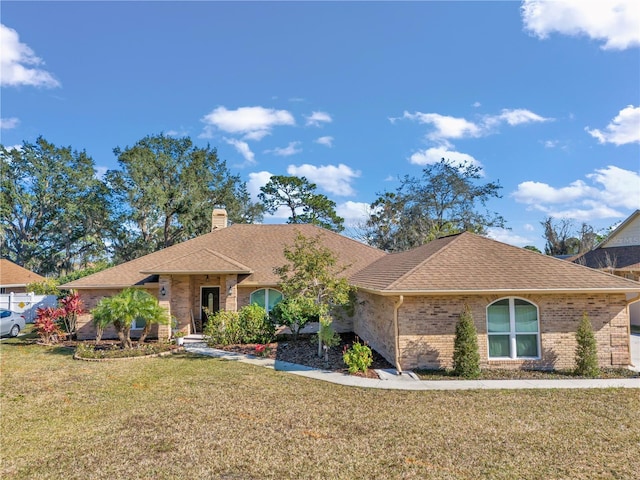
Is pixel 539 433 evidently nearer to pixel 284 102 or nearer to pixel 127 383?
pixel 127 383

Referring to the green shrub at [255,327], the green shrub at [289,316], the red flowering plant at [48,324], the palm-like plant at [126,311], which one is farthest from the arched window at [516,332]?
the red flowering plant at [48,324]

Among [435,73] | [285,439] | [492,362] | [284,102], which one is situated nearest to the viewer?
[285,439]

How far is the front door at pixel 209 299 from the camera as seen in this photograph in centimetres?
1767

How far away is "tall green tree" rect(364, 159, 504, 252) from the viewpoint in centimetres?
3662

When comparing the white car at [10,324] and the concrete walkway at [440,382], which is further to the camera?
the white car at [10,324]

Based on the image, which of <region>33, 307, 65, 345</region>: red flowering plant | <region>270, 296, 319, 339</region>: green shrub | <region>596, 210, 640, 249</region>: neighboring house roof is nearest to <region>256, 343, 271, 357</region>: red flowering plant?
<region>270, 296, 319, 339</region>: green shrub

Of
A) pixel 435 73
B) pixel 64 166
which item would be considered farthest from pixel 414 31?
pixel 64 166

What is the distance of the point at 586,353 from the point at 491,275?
10.4 feet

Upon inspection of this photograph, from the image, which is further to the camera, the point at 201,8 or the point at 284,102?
the point at 284,102

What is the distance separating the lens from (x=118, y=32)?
1295cm

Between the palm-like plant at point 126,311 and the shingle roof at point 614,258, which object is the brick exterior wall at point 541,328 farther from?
the shingle roof at point 614,258

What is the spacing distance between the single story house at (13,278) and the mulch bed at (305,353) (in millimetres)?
23733

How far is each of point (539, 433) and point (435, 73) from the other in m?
14.0

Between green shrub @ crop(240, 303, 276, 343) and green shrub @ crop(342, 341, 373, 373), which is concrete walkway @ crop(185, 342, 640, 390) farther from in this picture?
green shrub @ crop(240, 303, 276, 343)
